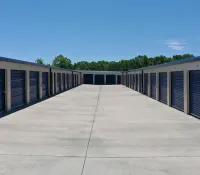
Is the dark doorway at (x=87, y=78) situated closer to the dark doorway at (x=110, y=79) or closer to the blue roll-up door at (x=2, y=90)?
the dark doorway at (x=110, y=79)

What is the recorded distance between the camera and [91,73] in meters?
68.8

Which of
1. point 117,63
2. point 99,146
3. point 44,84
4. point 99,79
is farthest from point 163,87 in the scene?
point 117,63

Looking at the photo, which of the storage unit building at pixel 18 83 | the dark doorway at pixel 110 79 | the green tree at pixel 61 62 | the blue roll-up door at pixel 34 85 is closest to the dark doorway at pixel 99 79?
the dark doorway at pixel 110 79

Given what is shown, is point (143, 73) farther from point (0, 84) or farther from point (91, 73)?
point (91, 73)

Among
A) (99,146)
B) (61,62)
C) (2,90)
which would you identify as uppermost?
(61,62)

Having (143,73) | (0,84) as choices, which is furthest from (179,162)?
(143,73)

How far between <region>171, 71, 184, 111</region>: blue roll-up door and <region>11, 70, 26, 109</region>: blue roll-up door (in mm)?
10968

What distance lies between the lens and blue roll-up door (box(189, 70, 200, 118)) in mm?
13258

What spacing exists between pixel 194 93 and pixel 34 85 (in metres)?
13.8

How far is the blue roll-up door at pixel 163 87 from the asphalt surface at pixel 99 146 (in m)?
7.54

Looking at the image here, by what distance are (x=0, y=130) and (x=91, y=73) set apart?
59050 millimetres

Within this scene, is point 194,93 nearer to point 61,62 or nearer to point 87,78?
point 87,78

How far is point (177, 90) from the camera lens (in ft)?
55.5

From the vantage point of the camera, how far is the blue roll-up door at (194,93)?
13258 mm
